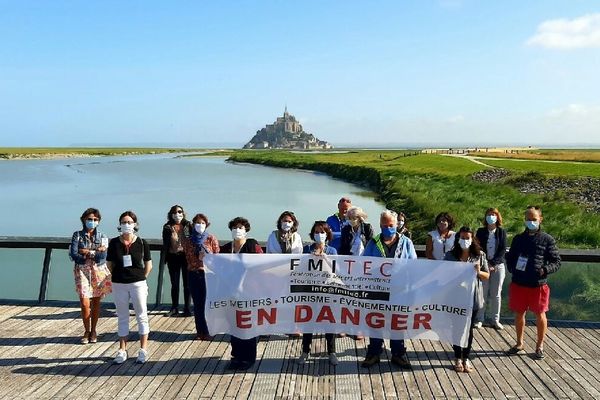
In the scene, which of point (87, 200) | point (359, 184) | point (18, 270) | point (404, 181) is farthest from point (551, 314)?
point (359, 184)

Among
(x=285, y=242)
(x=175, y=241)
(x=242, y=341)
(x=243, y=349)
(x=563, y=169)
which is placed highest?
(x=285, y=242)

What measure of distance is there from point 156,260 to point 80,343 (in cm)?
250

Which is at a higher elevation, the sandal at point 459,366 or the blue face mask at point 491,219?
the blue face mask at point 491,219

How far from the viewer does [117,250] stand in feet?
22.6

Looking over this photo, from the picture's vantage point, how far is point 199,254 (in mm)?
7684

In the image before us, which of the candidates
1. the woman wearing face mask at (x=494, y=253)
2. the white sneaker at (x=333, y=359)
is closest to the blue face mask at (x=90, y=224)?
the white sneaker at (x=333, y=359)

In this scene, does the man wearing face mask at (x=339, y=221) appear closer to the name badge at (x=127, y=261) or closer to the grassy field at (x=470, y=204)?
the name badge at (x=127, y=261)

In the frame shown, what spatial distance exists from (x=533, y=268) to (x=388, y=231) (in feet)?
6.91

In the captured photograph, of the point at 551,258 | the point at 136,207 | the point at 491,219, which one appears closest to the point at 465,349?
the point at 551,258

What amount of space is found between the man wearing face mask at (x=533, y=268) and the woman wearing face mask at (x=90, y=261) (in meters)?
5.73

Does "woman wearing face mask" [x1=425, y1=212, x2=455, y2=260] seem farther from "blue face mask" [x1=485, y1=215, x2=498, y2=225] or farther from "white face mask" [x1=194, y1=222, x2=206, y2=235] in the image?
"white face mask" [x1=194, y1=222, x2=206, y2=235]

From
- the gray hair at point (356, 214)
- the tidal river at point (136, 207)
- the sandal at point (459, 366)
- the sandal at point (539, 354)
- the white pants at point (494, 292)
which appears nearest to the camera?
the sandal at point (459, 366)

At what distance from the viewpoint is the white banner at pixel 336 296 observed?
6.96 metres

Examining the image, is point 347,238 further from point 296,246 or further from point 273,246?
point 273,246
